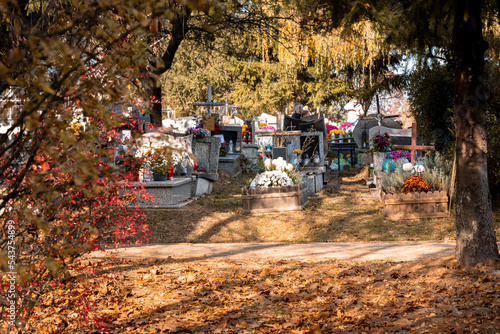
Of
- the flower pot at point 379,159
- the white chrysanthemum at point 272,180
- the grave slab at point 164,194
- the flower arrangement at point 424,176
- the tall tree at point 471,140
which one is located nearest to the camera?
the tall tree at point 471,140

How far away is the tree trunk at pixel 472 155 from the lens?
5.26 meters

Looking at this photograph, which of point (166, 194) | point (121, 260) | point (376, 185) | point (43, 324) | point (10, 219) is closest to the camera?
point (10, 219)

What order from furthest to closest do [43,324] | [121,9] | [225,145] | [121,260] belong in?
[225,145] → [121,260] → [43,324] → [121,9]

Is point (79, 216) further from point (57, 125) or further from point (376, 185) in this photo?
point (376, 185)

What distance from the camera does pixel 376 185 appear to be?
1419 centimetres

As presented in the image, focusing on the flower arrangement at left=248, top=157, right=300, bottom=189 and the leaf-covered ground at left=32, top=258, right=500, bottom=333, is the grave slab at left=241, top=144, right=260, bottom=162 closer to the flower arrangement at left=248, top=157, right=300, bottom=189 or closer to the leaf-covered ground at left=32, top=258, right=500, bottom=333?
the flower arrangement at left=248, top=157, right=300, bottom=189

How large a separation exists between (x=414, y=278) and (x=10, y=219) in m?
3.83

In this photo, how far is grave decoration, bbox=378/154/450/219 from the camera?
9820 mm

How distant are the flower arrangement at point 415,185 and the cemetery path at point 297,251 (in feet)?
9.31

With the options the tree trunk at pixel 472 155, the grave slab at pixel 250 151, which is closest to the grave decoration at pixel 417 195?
the tree trunk at pixel 472 155

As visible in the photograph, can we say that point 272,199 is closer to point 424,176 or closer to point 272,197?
point 272,197

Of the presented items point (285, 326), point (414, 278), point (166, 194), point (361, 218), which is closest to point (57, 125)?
point (285, 326)

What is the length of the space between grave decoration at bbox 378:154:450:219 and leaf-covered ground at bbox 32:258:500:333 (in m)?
4.09

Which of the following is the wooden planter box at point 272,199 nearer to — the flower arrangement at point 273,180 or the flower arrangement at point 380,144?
the flower arrangement at point 273,180
